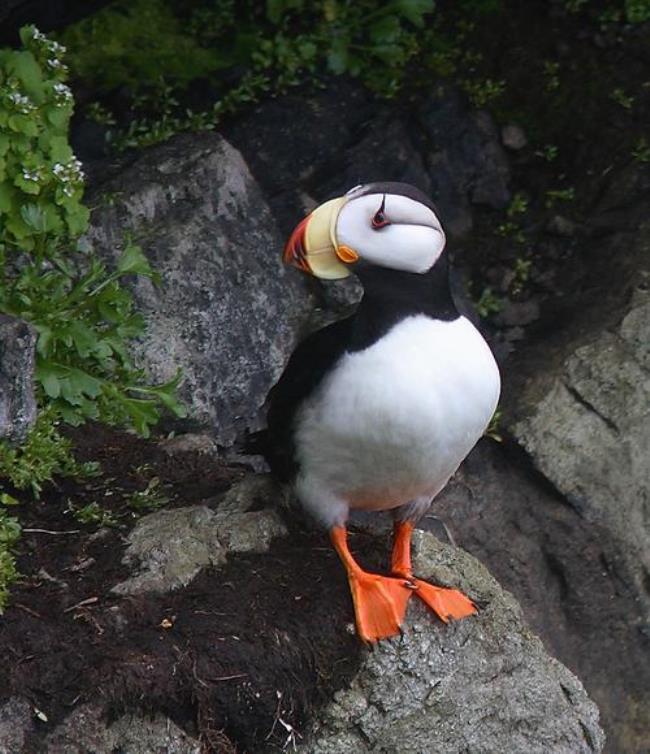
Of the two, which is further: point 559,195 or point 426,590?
point 559,195

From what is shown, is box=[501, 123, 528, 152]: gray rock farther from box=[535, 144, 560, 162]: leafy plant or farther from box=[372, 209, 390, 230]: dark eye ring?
box=[372, 209, 390, 230]: dark eye ring

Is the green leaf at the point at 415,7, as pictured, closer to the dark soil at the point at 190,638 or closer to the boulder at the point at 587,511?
the boulder at the point at 587,511

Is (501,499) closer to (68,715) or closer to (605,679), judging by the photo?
(605,679)

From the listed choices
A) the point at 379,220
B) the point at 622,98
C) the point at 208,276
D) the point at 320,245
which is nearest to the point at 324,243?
the point at 320,245

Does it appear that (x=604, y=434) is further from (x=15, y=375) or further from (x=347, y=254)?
(x=15, y=375)

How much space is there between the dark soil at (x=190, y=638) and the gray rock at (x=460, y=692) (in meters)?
0.11

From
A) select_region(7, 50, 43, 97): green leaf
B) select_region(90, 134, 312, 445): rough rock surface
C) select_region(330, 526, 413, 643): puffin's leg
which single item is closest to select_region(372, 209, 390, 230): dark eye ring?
select_region(330, 526, 413, 643): puffin's leg

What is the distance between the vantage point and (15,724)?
4117 mm

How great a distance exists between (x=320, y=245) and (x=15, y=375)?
3.14 feet

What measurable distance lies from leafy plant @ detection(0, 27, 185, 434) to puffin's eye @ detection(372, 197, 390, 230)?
4.12 feet

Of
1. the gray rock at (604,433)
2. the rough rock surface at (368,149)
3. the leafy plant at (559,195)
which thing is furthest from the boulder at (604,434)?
the rough rock surface at (368,149)

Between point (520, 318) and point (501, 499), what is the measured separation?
2.87 ft

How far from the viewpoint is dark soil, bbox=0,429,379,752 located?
421 cm

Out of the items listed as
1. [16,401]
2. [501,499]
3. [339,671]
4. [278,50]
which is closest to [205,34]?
[278,50]
